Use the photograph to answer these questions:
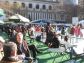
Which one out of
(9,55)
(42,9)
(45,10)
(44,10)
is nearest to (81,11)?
(45,10)

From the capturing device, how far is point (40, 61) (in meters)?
12.3

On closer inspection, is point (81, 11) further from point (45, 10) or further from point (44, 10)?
point (44, 10)

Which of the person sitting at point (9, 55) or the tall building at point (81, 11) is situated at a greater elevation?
the person sitting at point (9, 55)

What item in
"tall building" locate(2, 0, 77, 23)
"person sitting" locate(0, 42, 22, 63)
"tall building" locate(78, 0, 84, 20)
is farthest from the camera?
"tall building" locate(2, 0, 77, 23)

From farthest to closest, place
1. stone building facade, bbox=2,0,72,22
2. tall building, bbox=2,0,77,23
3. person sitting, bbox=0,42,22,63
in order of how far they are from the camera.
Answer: stone building facade, bbox=2,0,72,22 → tall building, bbox=2,0,77,23 → person sitting, bbox=0,42,22,63

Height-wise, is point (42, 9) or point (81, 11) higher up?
point (42, 9)

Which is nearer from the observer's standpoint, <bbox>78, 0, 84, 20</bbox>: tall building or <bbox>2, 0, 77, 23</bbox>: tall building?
<bbox>78, 0, 84, 20</bbox>: tall building

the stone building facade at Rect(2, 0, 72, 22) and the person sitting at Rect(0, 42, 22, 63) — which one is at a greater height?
the person sitting at Rect(0, 42, 22, 63)

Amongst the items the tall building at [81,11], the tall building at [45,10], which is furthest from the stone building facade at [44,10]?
the tall building at [81,11]

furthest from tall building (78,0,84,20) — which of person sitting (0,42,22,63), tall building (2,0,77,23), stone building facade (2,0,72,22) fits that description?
person sitting (0,42,22,63)

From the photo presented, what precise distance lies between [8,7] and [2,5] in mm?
2242

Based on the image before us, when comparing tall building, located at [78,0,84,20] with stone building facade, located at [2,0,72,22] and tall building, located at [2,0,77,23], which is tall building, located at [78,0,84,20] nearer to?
tall building, located at [2,0,77,23]

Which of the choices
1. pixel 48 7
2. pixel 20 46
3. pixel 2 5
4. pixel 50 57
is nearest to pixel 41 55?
pixel 50 57

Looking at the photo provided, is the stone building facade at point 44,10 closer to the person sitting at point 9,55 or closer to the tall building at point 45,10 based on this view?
the tall building at point 45,10
